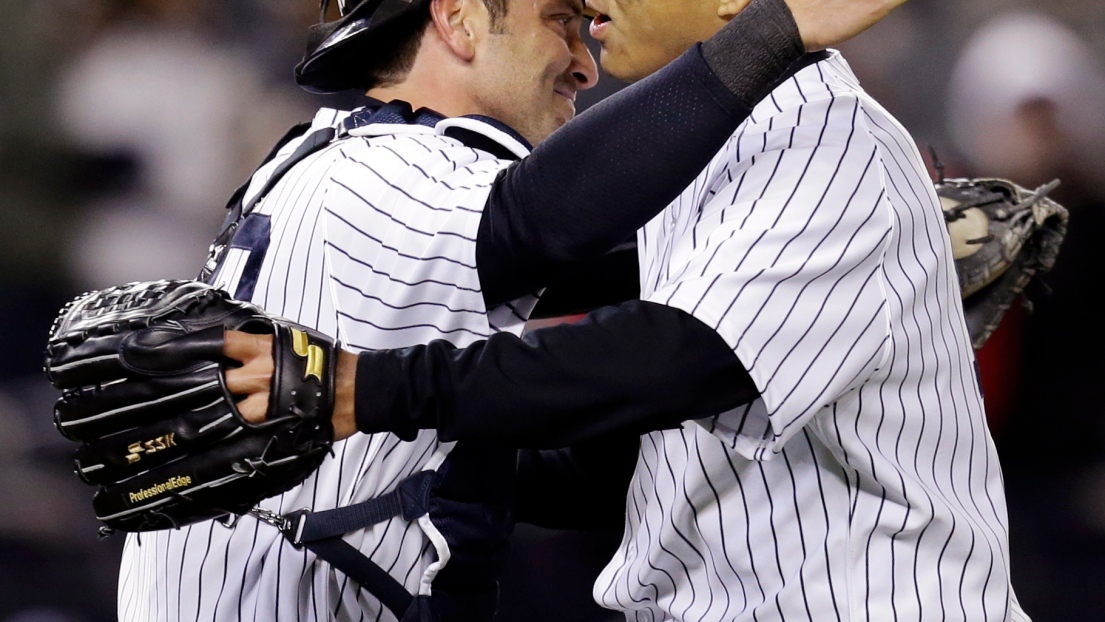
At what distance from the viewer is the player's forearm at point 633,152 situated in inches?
44.7

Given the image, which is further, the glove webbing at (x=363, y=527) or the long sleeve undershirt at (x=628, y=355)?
the glove webbing at (x=363, y=527)

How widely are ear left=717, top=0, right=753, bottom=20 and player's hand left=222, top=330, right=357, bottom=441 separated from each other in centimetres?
60

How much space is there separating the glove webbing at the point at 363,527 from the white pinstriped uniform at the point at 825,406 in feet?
0.98

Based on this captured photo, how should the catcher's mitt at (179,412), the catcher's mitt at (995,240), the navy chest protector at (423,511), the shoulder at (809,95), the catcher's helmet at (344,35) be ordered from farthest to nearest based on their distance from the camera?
the catcher's mitt at (995,240) → the catcher's helmet at (344,35) → the navy chest protector at (423,511) → the shoulder at (809,95) → the catcher's mitt at (179,412)

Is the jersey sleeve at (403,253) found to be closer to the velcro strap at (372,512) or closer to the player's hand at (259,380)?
the velcro strap at (372,512)

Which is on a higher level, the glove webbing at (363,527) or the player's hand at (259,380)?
the player's hand at (259,380)

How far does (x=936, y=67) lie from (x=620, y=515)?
2.49 m

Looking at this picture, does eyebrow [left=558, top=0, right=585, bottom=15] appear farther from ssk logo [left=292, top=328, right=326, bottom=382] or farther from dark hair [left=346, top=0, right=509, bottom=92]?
ssk logo [left=292, top=328, right=326, bottom=382]

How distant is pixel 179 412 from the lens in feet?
3.59

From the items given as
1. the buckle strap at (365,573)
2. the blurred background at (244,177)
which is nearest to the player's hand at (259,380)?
the buckle strap at (365,573)

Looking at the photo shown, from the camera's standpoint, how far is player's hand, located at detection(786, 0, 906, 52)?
1.12m

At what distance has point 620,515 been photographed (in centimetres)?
178

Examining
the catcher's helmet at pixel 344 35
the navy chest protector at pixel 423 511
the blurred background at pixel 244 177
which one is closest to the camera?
the navy chest protector at pixel 423 511

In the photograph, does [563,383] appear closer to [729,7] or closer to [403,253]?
[403,253]
